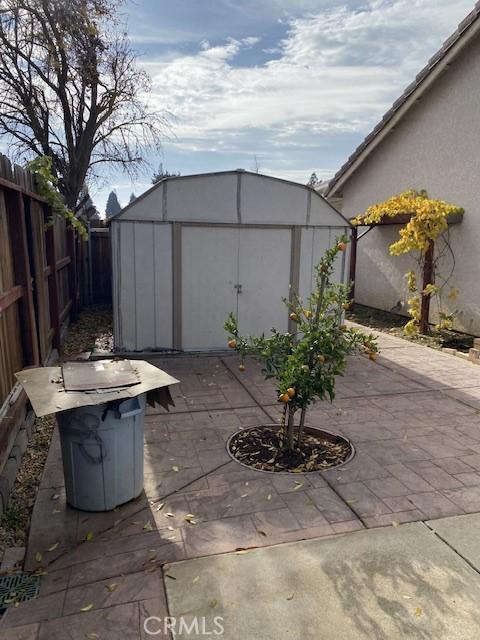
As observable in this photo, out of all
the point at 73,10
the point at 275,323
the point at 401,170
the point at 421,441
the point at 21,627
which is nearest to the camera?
the point at 21,627

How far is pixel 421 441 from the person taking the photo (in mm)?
4363

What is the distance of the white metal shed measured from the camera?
23.0 feet

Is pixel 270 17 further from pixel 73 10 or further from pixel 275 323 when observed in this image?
pixel 275 323

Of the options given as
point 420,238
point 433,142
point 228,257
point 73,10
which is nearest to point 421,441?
point 228,257

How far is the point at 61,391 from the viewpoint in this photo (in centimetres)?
298

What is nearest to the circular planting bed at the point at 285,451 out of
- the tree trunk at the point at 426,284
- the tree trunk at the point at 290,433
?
the tree trunk at the point at 290,433

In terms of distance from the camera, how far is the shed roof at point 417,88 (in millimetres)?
8422

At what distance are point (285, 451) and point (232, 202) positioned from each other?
4.54 metres

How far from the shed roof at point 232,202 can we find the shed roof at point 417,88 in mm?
4479

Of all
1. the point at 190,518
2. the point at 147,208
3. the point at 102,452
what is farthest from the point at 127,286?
the point at 190,518

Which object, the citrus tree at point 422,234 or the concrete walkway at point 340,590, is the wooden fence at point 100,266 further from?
the concrete walkway at point 340,590

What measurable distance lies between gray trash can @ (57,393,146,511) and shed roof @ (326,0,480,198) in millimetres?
9422

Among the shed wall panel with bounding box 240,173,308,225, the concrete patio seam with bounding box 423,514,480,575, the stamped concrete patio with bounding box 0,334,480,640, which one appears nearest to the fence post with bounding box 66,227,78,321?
the shed wall panel with bounding box 240,173,308,225

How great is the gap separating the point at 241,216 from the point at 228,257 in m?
0.70
